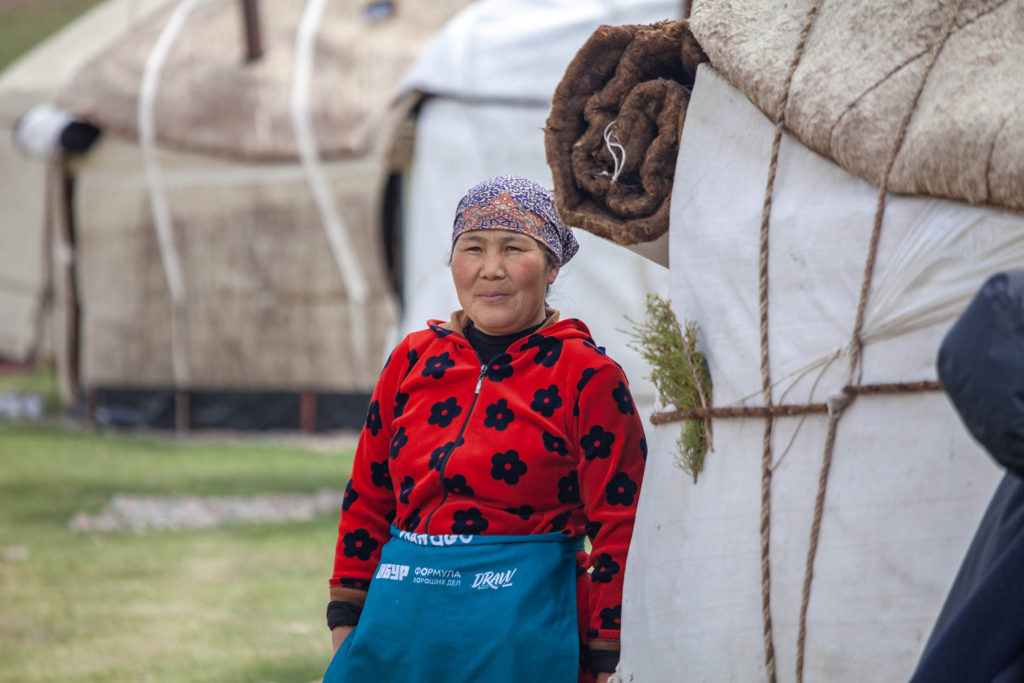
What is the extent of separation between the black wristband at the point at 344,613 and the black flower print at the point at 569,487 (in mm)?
414

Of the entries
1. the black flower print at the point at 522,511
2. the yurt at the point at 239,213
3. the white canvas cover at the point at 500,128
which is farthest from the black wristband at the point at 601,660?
the yurt at the point at 239,213

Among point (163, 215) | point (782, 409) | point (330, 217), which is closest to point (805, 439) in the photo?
point (782, 409)

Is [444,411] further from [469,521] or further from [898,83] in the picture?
[898,83]

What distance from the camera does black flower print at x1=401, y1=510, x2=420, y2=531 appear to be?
1.99 m

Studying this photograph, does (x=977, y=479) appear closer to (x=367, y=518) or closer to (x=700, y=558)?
(x=700, y=558)

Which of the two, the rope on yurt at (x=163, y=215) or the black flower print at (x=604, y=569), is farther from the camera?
the rope on yurt at (x=163, y=215)

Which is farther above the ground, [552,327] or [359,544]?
[552,327]

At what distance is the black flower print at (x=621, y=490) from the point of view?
192cm

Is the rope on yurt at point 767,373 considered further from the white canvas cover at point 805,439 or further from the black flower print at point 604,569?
the black flower print at point 604,569

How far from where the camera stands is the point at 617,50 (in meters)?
2.24

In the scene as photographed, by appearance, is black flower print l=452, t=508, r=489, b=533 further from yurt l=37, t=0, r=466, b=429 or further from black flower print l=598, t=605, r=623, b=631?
yurt l=37, t=0, r=466, b=429

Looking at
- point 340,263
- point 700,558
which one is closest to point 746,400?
point 700,558

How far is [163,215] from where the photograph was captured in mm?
9727

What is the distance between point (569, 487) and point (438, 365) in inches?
11.3
